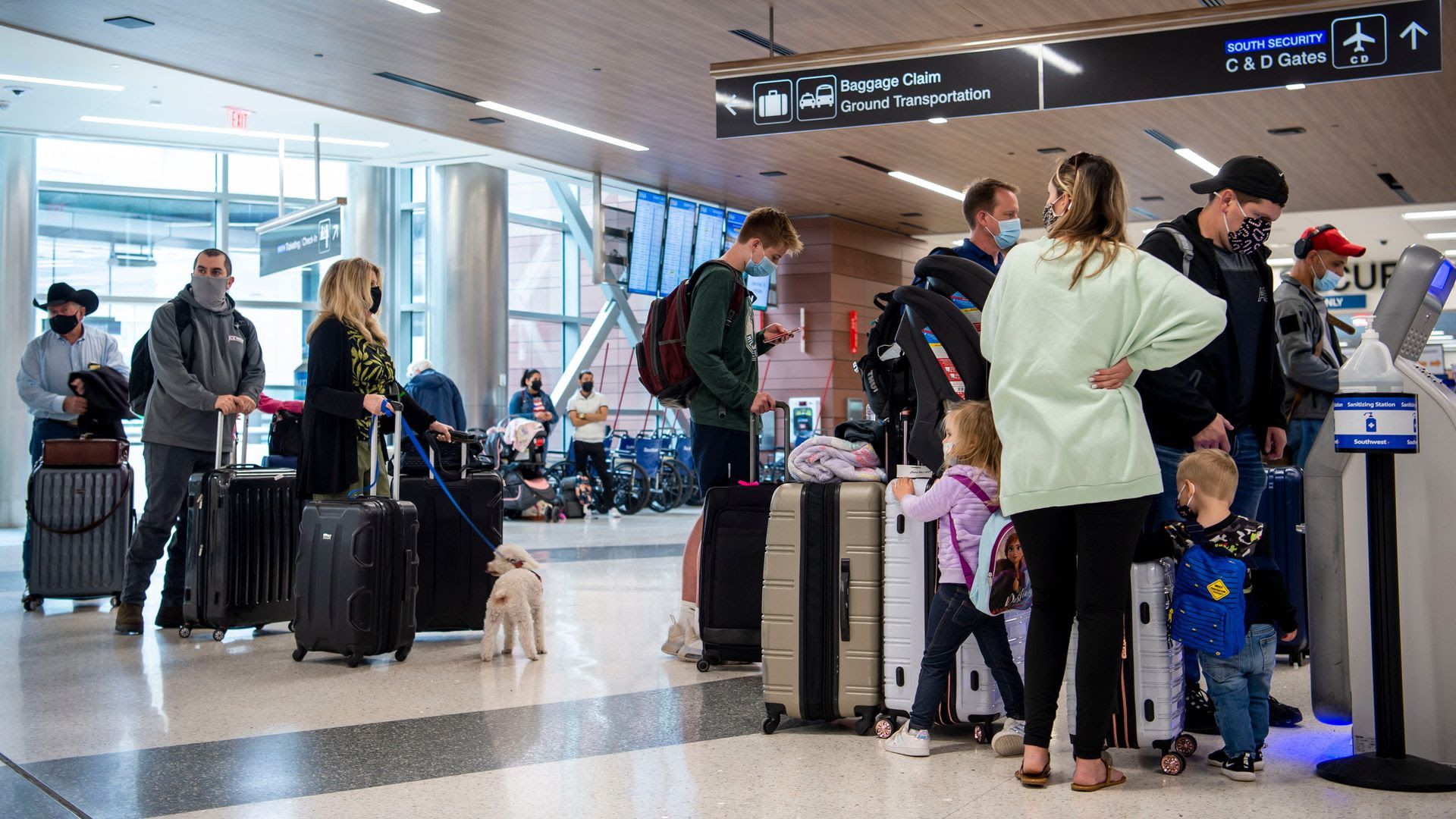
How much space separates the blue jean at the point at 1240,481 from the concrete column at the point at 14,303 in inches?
431

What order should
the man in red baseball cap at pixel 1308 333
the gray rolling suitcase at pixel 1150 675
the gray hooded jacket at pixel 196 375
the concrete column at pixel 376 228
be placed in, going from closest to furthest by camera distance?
the gray rolling suitcase at pixel 1150 675
the man in red baseball cap at pixel 1308 333
the gray hooded jacket at pixel 196 375
the concrete column at pixel 376 228

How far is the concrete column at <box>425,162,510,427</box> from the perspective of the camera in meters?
13.3

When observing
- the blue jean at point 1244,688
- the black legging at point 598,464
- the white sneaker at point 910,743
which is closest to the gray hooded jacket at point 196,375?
the white sneaker at point 910,743

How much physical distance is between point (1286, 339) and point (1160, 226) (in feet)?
5.31

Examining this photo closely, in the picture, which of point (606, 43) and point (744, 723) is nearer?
point (744, 723)

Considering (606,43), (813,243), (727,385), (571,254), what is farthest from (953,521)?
(571,254)

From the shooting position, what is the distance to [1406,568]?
113 inches

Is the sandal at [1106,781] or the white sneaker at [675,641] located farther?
the white sneaker at [675,641]

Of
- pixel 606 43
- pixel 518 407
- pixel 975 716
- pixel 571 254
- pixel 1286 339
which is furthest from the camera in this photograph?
pixel 571 254

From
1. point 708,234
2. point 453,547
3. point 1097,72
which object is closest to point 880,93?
point 1097,72

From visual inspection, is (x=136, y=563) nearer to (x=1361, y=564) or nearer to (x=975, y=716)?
(x=975, y=716)

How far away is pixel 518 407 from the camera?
12938 mm

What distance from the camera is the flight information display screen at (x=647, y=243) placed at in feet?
42.6

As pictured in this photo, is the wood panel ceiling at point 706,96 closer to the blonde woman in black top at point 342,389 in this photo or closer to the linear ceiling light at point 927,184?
the linear ceiling light at point 927,184
